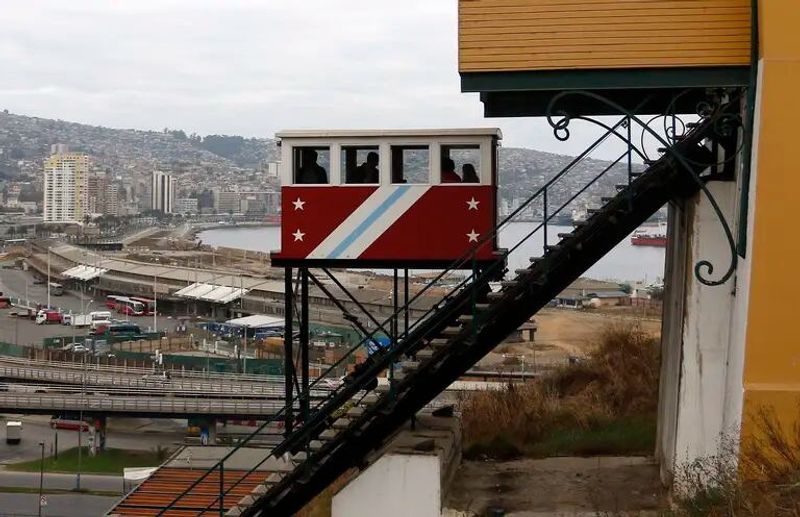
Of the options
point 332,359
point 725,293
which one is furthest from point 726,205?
point 332,359

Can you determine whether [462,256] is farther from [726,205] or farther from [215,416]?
[215,416]

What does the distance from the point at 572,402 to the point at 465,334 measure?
282 inches

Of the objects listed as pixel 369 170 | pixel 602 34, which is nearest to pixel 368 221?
pixel 369 170

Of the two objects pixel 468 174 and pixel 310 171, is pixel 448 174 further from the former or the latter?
pixel 310 171

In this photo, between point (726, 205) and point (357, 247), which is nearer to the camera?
point (726, 205)

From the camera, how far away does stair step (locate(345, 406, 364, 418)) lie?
1188 centimetres

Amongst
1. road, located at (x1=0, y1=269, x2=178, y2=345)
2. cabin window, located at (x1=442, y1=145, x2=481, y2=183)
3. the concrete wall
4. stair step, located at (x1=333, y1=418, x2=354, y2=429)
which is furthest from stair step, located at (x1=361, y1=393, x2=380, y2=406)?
road, located at (x1=0, y1=269, x2=178, y2=345)

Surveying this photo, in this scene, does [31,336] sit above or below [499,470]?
below

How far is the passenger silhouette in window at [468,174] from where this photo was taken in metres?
12.9

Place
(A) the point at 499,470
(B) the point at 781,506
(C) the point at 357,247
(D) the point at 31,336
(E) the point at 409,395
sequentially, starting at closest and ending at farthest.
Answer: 1. (B) the point at 781,506
2. (E) the point at 409,395
3. (C) the point at 357,247
4. (A) the point at 499,470
5. (D) the point at 31,336

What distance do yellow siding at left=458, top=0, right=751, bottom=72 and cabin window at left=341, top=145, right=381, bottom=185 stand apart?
2.83 m

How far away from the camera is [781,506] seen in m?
8.01

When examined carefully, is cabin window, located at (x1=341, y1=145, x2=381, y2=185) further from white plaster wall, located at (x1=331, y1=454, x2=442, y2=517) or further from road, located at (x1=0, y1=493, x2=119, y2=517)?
road, located at (x1=0, y1=493, x2=119, y2=517)

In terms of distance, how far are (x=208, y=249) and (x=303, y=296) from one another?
180136mm
